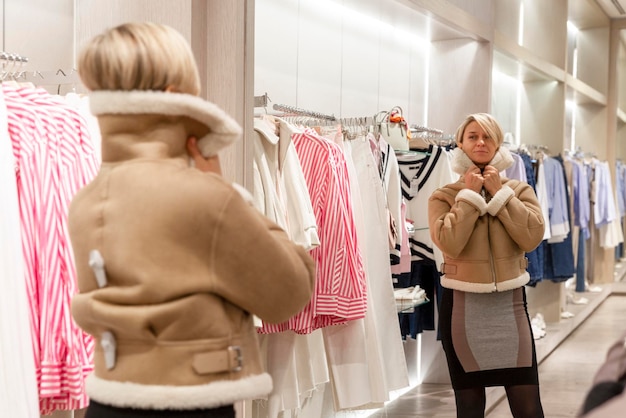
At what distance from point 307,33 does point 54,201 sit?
2090 mm

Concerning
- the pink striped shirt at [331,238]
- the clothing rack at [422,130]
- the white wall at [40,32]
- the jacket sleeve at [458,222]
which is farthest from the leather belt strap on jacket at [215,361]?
the clothing rack at [422,130]

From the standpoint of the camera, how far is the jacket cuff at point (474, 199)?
315 centimetres

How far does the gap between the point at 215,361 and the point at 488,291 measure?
73.2 inches

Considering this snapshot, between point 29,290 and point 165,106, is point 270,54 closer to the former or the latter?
point 29,290

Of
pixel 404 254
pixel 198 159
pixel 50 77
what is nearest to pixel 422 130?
pixel 404 254

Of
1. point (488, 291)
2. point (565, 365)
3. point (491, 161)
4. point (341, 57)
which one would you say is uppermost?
point (341, 57)

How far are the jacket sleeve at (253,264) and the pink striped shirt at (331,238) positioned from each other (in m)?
1.60

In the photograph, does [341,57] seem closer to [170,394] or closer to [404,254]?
[404,254]

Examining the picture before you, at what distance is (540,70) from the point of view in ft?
20.2

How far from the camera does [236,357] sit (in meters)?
1.48

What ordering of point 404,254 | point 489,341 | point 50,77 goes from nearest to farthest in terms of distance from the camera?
point 50,77, point 489,341, point 404,254

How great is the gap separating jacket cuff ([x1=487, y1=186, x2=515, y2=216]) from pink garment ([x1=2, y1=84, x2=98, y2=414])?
1.56m

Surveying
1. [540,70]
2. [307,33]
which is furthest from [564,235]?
[307,33]

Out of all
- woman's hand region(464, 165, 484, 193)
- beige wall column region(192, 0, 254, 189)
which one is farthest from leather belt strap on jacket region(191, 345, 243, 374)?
woman's hand region(464, 165, 484, 193)
